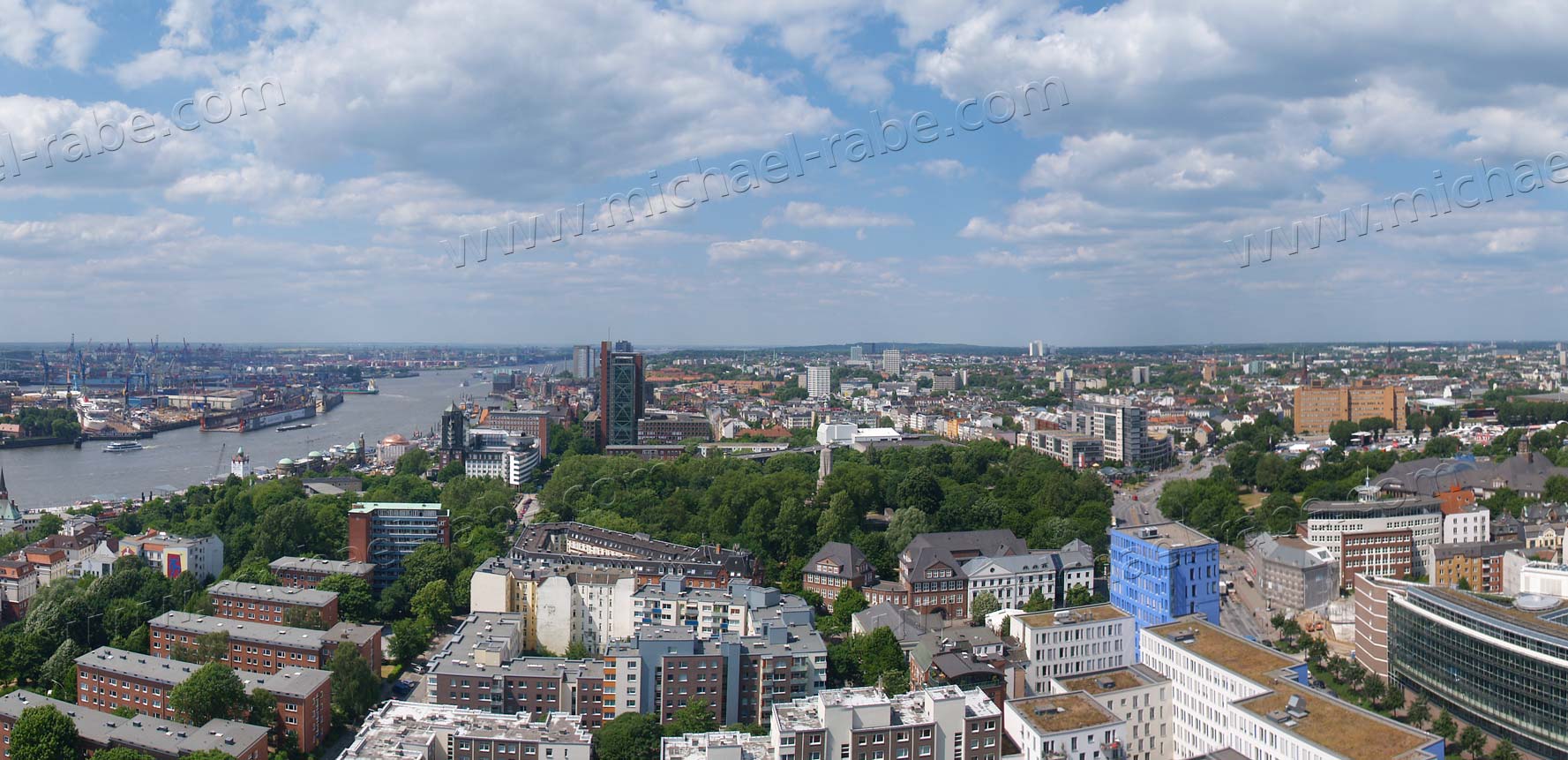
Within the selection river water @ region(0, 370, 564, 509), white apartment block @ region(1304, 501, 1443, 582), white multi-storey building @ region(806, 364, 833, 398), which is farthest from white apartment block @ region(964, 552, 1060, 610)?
white multi-storey building @ region(806, 364, 833, 398)

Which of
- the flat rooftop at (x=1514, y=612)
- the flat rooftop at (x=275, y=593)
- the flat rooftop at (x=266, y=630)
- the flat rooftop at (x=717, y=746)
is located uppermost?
the flat rooftop at (x=1514, y=612)

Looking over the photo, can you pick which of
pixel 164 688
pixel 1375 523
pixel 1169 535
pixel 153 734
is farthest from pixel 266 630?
pixel 1375 523

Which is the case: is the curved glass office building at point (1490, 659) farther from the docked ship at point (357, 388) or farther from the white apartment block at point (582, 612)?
the docked ship at point (357, 388)

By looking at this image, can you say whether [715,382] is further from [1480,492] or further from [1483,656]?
[1483,656]

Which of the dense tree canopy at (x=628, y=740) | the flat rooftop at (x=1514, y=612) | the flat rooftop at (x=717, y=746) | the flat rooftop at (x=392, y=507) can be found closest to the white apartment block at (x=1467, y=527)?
the flat rooftop at (x=1514, y=612)

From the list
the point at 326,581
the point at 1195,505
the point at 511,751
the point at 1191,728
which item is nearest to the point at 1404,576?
the point at 1195,505

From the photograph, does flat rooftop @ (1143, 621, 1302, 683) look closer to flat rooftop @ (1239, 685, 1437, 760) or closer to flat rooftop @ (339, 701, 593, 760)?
flat rooftop @ (1239, 685, 1437, 760)
